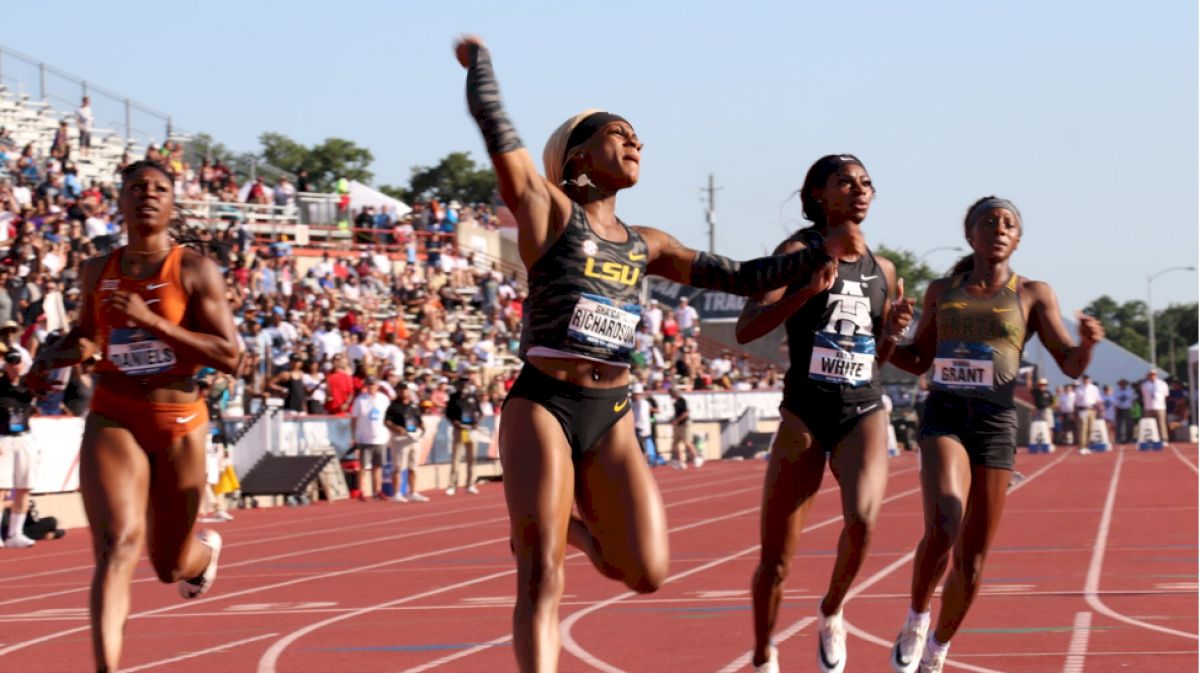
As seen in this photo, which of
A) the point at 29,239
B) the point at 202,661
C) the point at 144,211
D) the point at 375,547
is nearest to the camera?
the point at 144,211

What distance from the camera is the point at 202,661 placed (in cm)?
939

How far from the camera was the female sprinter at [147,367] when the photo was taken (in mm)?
7227

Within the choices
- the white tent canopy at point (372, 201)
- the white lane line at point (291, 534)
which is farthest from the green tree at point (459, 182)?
the white lane line at point (291, 534)

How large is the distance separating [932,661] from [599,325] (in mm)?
2551

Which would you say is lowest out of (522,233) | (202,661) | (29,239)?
(202,661)

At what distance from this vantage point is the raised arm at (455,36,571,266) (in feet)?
20.3

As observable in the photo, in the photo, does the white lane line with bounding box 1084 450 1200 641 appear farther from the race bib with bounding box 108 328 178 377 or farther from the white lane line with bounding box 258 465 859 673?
the race bib with bounding box 108 328 178 377

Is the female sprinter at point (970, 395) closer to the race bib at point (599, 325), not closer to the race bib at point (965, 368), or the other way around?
the race bib at point (965, 368)

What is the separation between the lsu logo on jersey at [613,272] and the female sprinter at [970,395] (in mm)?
2125

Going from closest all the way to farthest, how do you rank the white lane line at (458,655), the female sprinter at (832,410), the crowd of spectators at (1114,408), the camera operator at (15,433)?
the female sprinter at (832,410) < the white lane line at (458,655) < the camera operator at (15,433) < the crowd of spectators at (1114,408)

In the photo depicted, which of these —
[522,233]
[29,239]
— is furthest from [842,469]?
[29,239]

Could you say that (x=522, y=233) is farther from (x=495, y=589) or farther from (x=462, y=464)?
(x=462, y=464)

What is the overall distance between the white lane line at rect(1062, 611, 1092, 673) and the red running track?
0.01 metres

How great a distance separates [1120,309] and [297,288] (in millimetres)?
134212
